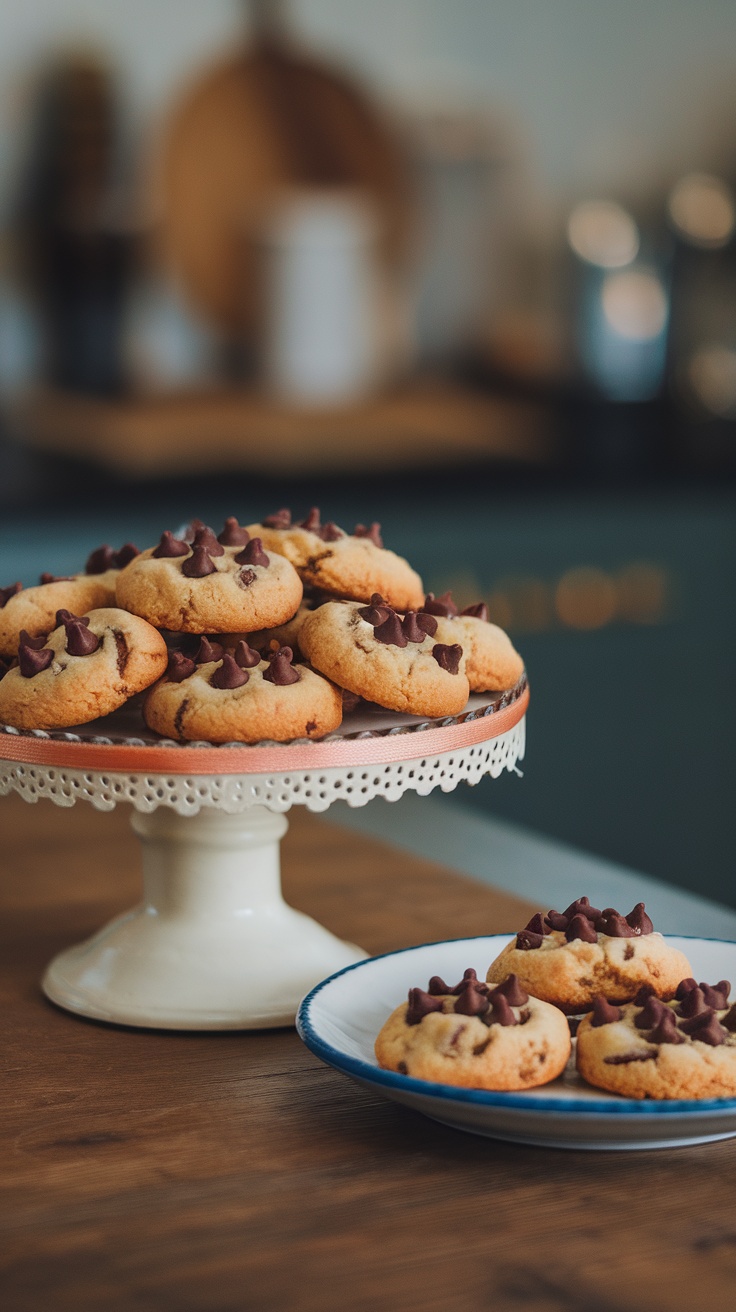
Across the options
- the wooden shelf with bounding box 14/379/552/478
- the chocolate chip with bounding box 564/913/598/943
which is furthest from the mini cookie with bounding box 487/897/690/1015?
the wooden shelf with bounding box 14/379/552/478

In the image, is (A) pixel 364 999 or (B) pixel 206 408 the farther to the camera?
(B) pixel 206 408

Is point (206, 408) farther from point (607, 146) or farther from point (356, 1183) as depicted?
point (356, 1183)

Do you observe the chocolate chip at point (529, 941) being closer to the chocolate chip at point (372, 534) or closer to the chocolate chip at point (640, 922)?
the chocolate chip at point (640, 922)

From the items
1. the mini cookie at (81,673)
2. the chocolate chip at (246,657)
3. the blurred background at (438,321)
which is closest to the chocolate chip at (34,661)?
the mini cookie at (81,673)

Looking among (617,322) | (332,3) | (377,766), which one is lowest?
(377,766)

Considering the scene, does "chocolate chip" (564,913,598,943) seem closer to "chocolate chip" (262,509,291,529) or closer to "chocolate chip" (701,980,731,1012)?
"chocolate chip" (701,980,731,1012)

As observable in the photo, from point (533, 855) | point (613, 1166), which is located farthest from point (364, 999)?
point (533, 855)

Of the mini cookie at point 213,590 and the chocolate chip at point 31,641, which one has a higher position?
the mini cookie at point 213,590

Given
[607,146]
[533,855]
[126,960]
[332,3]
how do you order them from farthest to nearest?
[607,146] < [332,3] < [533,855] < [126,960]
